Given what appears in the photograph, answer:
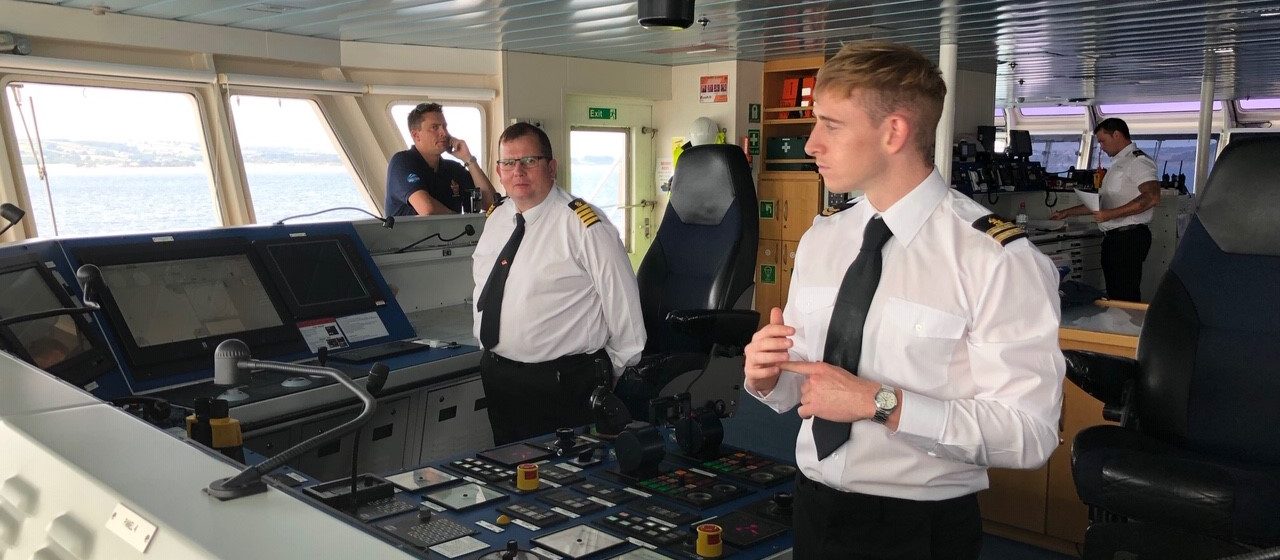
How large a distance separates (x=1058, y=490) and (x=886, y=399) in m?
2.32

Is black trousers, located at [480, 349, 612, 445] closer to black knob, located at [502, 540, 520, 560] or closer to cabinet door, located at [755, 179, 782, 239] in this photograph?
black knob, located at [502, 540, 520, 560]

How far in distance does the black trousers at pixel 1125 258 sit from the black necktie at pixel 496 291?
5.76 m

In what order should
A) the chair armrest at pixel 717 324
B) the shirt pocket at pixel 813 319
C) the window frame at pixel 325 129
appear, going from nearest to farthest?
the shirt pocket at pixel 813 319 < the chair armrest at pixel 717 324 < the window frame at pixel 325 129

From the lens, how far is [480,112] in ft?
24.6

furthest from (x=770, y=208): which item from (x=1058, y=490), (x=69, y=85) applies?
(x=69, y=85)

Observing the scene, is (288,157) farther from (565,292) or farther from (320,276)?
(565,292)

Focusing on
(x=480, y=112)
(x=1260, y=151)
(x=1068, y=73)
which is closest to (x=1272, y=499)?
(x=1260, y=151)

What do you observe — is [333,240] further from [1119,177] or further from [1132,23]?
[1119,177]

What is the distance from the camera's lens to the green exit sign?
26.8ft

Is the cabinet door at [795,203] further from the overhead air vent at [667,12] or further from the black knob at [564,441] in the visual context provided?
the black knob at [564,441]

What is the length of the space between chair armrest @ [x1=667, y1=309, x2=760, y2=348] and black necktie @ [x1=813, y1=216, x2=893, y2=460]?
177 cm

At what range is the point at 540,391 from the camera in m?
2.99

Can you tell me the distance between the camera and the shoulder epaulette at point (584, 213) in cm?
300

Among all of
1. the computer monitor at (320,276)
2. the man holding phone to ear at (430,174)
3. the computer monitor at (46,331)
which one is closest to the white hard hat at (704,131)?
the man holding phone to ear at (430,174)
